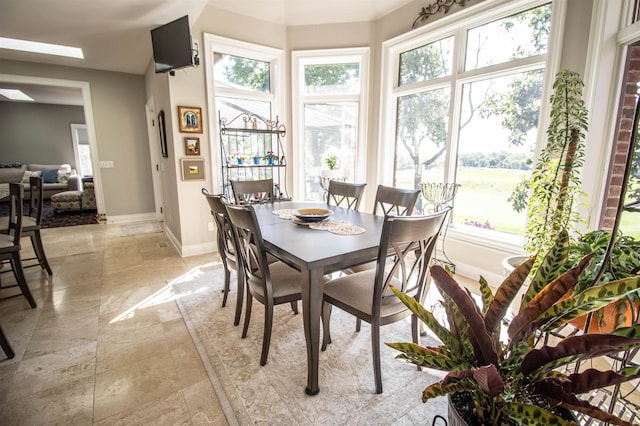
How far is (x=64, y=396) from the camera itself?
1565mm

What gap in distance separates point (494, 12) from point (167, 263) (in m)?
4.28

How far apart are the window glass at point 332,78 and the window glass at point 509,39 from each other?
1475mm

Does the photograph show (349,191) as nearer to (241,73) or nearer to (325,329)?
(325,329)

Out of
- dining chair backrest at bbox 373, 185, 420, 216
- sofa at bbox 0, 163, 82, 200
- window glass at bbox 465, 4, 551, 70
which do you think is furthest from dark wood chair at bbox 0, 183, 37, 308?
sofa at bbox 0, 163, 82, 200

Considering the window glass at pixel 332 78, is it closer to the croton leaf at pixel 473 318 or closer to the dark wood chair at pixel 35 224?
the dark wood chair at pixel 35 224

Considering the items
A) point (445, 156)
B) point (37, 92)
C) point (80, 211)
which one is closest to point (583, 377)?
point (445, 156)

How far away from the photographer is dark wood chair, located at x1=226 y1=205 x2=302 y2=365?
1622 mm

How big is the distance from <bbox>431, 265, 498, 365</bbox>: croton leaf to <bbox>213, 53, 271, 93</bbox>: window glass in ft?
12.5

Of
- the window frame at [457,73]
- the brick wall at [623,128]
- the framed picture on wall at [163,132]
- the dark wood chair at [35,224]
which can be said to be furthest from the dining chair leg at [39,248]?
the brick wall at [623,128]

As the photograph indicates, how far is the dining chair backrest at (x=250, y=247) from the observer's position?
160 cm

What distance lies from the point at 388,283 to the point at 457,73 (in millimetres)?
Result: 2645

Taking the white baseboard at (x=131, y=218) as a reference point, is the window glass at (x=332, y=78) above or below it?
above

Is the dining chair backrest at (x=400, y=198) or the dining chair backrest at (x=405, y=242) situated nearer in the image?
the dining chair backrest at (x=405, y=242)

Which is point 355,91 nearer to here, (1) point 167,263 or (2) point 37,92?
(1) point 167,263
